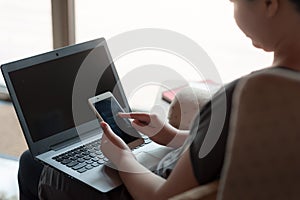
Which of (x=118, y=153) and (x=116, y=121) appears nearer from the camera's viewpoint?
(x=118, y=153)

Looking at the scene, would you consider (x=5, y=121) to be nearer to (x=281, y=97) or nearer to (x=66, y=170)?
(x=66, y=170)

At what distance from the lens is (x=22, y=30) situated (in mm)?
2709

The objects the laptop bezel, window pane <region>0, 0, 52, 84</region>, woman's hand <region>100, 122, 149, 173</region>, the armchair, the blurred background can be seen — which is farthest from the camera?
window pane <region>0, 0, 52, 84</region>

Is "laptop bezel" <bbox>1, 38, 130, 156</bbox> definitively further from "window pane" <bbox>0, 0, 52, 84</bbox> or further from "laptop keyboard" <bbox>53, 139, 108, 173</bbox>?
"window pane" <bbox>0, 0, 52, 84</bbox>

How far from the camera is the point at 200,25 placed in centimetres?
225

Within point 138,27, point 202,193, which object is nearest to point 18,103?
point 202,193

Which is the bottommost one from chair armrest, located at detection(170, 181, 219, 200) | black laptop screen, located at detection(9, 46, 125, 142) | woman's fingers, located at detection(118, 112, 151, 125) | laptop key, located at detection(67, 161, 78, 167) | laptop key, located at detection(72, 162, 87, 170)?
laptop key, located at detection(72, 162, 87, 170)

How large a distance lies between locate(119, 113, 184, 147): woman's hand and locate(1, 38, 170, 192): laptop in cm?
2

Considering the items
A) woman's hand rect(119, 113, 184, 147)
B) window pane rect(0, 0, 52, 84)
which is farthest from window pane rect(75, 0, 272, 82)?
woman's hand rect(119, 113, 184, 147)

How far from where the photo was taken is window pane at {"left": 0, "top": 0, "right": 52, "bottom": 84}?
262 centimetres

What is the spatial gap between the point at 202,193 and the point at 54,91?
1.86ft

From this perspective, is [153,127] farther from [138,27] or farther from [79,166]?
[138,27]

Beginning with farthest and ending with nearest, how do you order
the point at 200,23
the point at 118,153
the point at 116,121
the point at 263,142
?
the point at 200,23
the point at 116,121
the point at 118,153
the point at 263,142

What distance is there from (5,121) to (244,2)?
1.88 metres
